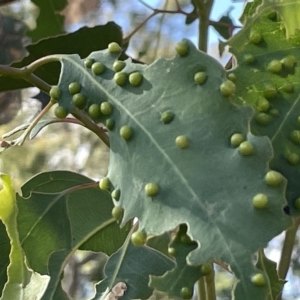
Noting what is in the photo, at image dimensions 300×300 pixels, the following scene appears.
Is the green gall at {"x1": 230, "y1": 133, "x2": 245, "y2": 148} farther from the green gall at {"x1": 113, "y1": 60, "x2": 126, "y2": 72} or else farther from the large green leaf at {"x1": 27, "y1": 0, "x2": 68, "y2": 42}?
the large green leaf at {"x1": 27, "y1": 0, "x2": 68, "y2": 42}

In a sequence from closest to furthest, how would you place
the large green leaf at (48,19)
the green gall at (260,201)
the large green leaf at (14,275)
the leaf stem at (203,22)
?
the green gall at (260,201) < the large green leaf at (14,275) < the leaf stem at (203,22) < the large green leaf at (48,19)

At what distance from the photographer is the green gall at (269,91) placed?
364 mm

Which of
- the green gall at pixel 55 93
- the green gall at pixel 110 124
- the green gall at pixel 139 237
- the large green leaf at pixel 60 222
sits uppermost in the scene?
the green gall at pixel 55 93

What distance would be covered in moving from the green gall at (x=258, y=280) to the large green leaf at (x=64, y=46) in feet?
1.18

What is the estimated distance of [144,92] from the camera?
1.17ft

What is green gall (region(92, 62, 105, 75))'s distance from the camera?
1.24 feet

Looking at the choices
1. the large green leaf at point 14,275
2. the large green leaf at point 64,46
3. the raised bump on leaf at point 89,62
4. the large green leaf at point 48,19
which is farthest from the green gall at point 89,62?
the large green leaf at point 48,19

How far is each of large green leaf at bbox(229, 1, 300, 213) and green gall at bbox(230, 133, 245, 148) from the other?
4 cm

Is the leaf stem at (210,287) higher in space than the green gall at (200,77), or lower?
lower

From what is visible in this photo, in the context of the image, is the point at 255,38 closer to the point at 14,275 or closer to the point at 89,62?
the point at 89,62

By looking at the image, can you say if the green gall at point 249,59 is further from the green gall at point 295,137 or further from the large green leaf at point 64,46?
the large green leaf at point 64,46

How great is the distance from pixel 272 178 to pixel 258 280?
58 millimetres

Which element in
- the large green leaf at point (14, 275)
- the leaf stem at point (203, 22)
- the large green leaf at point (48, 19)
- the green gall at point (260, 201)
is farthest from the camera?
the large green leaf at point (48, 19)

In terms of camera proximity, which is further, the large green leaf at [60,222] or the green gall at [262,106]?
the large green leaf at [60,222]
